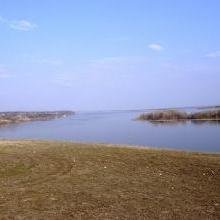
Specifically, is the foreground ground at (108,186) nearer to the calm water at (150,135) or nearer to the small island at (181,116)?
the calm water at (150,135)

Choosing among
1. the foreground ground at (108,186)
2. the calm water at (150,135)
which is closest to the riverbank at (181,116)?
the calm water at (150,135)

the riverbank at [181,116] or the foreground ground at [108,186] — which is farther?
the riverbank at [181,116]

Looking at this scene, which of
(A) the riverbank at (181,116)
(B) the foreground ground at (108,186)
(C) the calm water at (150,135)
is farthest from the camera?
(A) the riverbank at (181,116)

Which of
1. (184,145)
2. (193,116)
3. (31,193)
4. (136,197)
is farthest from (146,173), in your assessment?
(193,116)

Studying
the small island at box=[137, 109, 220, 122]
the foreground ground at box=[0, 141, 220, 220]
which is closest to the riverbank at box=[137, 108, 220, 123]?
the small island at box=[137, 109, 220, 122]

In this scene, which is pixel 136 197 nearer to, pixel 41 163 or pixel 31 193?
pixel 31 193

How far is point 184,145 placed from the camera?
3450 cm

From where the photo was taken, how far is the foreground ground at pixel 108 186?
10.0 metres

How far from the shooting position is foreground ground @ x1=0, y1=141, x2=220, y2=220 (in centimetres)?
1005

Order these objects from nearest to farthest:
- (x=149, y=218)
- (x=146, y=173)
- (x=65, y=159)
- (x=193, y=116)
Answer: (x=149, y=218) → (x=146, y=173) → (x=65, y=159) → (x=193, y=116)

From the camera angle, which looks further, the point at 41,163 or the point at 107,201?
the point at 41,163

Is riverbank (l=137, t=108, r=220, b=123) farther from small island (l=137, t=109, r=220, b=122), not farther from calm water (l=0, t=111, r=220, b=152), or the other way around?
calm water (l=0, t=111, r=220, b=152)

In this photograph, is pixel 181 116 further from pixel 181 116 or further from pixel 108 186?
pixel 108 186

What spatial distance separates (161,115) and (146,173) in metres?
63.7
